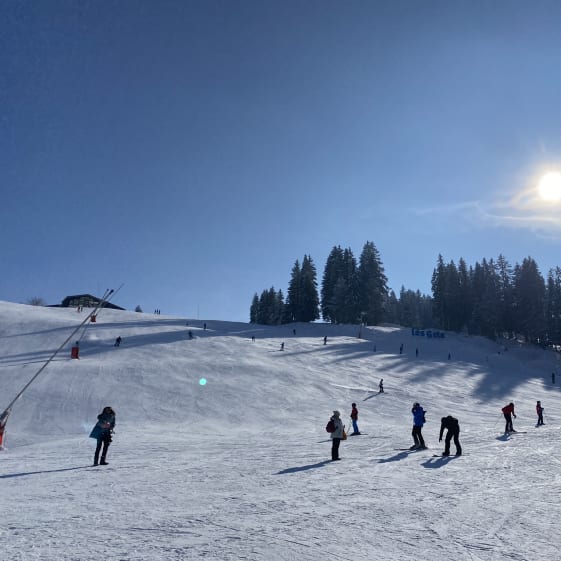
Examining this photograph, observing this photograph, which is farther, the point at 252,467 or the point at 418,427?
the point at 418,427

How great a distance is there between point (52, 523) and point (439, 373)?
1449 inches

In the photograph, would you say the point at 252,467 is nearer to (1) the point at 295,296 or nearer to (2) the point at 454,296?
(1) the point at 295,296

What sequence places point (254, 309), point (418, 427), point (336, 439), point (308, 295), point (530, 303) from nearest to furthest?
point (336, 439)
point (418, 427)
point (530, 303)
point (308, 295)
point (254, 309)

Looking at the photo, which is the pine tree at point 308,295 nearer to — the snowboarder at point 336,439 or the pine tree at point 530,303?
the pine tree at point 530,303

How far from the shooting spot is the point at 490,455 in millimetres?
12008

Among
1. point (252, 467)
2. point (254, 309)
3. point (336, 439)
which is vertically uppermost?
point (254, 309)

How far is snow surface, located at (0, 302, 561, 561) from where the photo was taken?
17.8 feet

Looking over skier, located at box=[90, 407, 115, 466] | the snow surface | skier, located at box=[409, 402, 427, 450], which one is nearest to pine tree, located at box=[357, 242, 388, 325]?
the snow surface

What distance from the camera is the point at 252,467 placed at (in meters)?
10.4

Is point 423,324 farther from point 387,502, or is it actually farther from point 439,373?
point 387,502

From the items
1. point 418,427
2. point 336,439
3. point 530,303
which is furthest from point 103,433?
point 530,303

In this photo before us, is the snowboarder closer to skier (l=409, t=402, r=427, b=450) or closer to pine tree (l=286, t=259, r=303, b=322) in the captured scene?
skier (l=409, t=402, r=427, b=450)

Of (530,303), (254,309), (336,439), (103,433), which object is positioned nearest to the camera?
(103,433)

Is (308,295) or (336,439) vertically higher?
(308,295)
